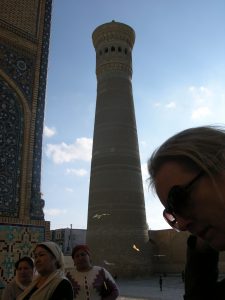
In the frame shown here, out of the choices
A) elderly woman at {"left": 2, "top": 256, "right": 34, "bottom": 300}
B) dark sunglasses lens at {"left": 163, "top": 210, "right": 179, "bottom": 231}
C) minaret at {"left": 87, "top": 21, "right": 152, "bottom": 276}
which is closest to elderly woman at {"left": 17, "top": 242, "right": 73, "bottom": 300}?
elderly woman at {"left": 2, "top": 256, "right": 34, "bottom": 300}

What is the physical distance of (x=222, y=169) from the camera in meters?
0.53

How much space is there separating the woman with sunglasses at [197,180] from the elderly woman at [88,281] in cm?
160

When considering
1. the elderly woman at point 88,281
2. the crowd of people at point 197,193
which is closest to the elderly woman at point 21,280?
the elderly woman at point 88,281

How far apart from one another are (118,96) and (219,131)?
15218mm

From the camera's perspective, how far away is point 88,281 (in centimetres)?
204

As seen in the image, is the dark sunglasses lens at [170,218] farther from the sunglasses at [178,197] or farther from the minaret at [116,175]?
the minaret at [116,175]

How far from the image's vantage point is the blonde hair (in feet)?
1.73

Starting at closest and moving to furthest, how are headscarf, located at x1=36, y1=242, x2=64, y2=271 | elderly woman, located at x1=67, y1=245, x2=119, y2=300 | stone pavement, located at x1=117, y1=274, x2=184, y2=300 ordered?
headscarf, located at x1=36, y1=242, x2=64, y2=271, elderly woman, located at x1=67, y1=245, x2=119, y2=300, stone pavement, located at x1=117, y1=274, x2=184, y2=300

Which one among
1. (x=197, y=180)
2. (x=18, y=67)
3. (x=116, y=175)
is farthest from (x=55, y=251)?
(x=116, y=175)

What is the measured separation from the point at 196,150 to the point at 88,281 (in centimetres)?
171

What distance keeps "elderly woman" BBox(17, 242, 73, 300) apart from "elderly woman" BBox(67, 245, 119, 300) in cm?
42

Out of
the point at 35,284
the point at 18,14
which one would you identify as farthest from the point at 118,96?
the point at 35,284

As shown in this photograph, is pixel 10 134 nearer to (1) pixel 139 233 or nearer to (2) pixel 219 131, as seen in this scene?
(2) pixel 219 131

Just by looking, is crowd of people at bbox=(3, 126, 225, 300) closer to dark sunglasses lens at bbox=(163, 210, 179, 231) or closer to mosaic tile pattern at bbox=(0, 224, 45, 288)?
dark sunglasses lens at bbox=(163, 210, 179, 231)
